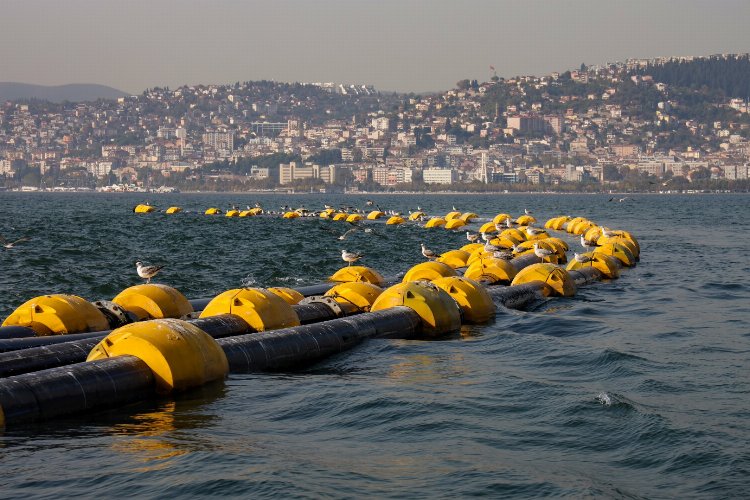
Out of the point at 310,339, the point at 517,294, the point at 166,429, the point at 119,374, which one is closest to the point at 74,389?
the point at 119,374

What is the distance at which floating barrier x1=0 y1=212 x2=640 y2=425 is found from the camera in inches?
468

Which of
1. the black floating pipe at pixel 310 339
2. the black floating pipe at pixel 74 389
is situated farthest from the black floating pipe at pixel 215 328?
the black floating pipe at pixel 74 389

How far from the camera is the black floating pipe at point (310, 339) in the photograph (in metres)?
14.5

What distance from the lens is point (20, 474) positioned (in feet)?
31.4

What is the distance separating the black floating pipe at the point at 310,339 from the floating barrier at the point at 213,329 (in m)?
0.02

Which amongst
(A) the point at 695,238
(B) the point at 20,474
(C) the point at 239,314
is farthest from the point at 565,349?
(A) the point at 695,238

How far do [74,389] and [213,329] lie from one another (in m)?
4.19

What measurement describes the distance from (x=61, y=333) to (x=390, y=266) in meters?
20.1

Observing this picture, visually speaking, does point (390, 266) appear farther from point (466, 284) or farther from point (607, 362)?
point (607, 362)

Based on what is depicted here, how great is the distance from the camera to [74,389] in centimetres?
1165

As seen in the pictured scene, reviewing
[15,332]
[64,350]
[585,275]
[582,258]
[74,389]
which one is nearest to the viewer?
[74,389]

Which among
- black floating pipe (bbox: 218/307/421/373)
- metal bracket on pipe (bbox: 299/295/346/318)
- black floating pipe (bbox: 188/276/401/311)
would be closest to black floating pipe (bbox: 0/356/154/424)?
black floating pipe (bbox: 218/307/421/373)

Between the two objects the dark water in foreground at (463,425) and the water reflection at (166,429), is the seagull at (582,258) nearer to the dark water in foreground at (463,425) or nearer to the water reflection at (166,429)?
the dark water in foreground at (463,425)

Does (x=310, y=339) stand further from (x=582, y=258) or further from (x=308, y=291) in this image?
(x=582, y=258)
